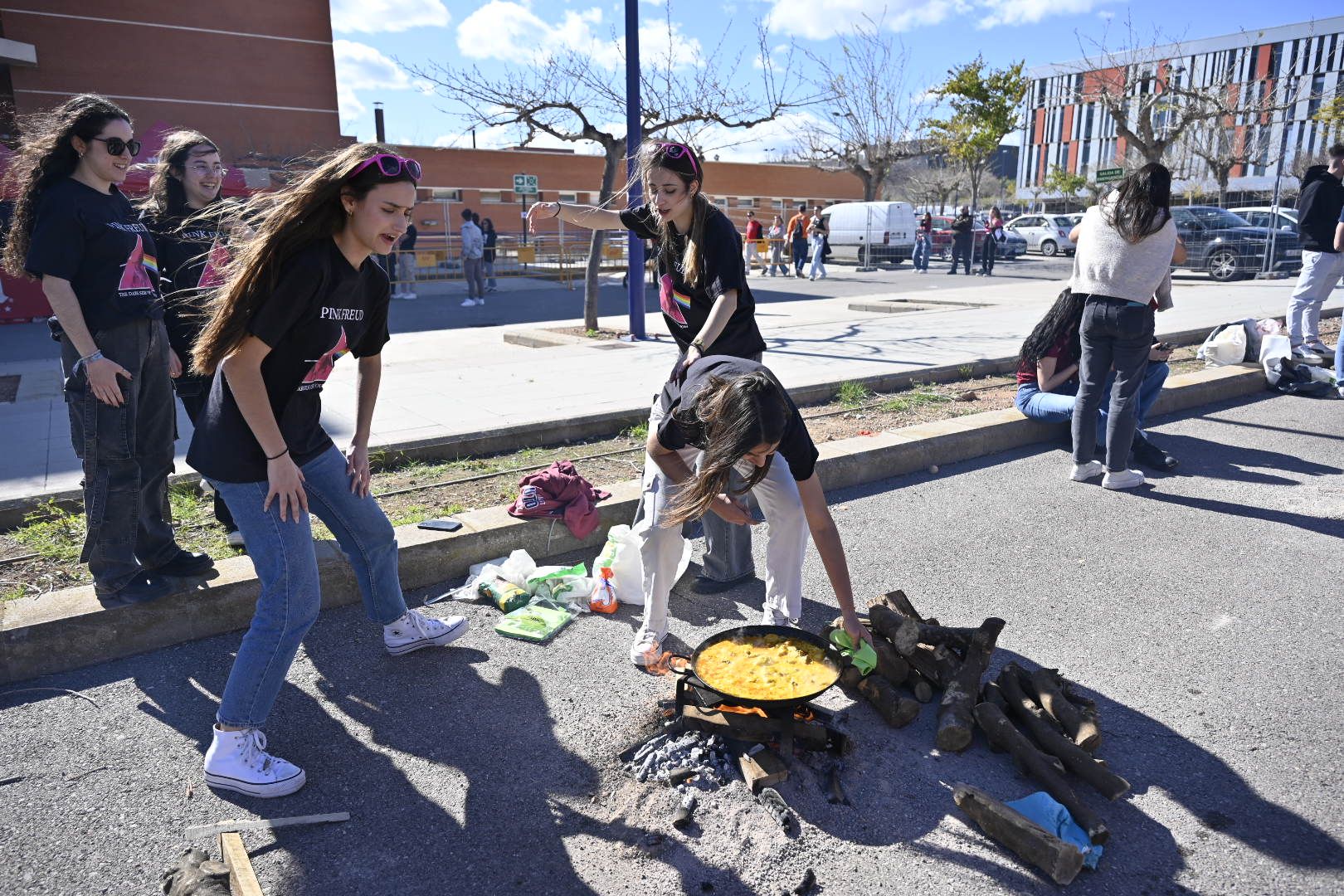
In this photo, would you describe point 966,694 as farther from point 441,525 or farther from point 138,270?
point 138,270

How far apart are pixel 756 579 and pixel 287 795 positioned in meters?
2.42

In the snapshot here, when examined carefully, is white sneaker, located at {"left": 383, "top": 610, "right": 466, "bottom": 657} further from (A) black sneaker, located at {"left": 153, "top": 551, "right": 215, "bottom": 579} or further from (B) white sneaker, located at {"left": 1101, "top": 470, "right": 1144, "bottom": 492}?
(B) white sneaker, located at {"left": 1101, "top": 470, "right": 1144, "bottom": 492}

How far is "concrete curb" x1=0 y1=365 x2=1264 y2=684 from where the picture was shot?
3562mm

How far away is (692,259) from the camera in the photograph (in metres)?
3.82

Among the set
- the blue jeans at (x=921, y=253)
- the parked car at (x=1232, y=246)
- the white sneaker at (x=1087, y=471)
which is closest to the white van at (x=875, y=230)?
the blue jeans at (x=921, y=253)

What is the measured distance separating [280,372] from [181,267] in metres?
1.63

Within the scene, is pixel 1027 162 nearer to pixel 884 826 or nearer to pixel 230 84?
pixel 230 84

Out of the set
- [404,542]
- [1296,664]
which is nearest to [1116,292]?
[1296,664]

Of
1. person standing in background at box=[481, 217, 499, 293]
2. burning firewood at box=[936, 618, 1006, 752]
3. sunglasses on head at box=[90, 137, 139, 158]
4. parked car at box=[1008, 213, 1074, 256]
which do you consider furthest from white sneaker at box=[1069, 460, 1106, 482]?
parked car at box=[1008, 213, 1074, 256]

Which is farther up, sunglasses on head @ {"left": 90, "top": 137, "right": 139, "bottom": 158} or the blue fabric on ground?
sunglasses on head @ {"left": 90, "top": 137, "right": 139, "bottom": 158}

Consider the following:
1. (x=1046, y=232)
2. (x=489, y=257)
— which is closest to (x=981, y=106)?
(x=1046, y=232)

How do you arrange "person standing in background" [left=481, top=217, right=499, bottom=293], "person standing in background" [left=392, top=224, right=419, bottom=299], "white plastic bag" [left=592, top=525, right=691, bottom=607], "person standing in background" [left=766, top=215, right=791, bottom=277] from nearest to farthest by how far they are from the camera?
"white plastic bag" [left=592, top=525, right=691, bottom=607], "person standing in background" [left=392, top=224, right=419, bottom=299], "person standing in background" [left=481, top=217, right=499, bottom=293], "person standing in background" [left=766, top=215, right=791, bottom=277]

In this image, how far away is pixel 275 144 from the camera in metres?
26.5

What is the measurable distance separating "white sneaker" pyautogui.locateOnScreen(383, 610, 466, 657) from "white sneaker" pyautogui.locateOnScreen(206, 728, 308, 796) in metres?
0.82
